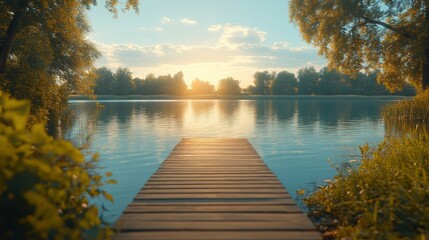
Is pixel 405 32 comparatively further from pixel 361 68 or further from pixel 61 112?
pixel 61 112

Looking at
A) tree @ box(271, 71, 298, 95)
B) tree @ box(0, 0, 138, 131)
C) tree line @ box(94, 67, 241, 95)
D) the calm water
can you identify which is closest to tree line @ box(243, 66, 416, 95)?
tree @ box(271, 71, 298, 95)

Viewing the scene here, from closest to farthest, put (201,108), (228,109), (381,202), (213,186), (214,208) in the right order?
(214,208) < (381,202) < (213,186) < (228,109) < (201,108)

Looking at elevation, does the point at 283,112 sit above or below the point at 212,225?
below

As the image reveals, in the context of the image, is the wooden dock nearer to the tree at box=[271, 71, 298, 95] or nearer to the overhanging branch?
the overhanging branch

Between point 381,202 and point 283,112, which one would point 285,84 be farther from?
point 381,202

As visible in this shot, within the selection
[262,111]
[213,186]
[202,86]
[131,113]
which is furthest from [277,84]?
[213,186]

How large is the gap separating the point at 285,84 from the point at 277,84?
9.54 ft

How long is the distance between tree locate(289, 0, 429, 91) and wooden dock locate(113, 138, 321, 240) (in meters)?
17.5

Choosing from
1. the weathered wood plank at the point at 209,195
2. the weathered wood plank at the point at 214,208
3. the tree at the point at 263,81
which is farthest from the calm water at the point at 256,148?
the tree at the point at 263,81

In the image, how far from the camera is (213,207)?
17.5 ft

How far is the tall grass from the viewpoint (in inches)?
174

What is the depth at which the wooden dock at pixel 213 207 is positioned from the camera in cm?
433

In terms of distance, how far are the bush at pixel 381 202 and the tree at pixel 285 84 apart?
11709 cm

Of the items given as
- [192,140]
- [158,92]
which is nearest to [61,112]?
[192,140]
